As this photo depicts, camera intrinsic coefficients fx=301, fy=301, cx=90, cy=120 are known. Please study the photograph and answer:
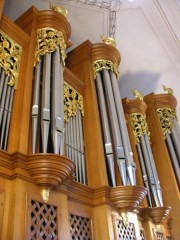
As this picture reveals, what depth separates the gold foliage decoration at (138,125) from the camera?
5594mm

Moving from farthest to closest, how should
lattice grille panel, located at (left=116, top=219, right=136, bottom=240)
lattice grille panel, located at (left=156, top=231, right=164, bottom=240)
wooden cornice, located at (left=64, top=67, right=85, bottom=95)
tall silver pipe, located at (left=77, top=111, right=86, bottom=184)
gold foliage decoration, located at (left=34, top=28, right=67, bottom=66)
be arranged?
1. wooden cornice, located at (left=64, top=67, right=85, bottom=95)
2. lattice grille panel, located at (left=156, top=231, right=164, bottom=240)
3. gold foliage decoration, located at (left=34, top=28, right=67, bottom=66)
4. tall silver pipe, located at (left=77, top=111, right=86, bottom=184)
5. lattice grille panel, located at (left=116, top=219, right=136, bottom=240)

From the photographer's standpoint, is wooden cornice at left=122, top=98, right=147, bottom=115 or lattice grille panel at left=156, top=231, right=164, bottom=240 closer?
lattice grille panel at left=156, top=231, right=164, bottom=240

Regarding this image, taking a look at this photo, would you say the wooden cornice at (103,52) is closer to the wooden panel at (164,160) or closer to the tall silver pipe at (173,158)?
the wooden panel at (164,160)

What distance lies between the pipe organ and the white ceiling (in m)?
1.12

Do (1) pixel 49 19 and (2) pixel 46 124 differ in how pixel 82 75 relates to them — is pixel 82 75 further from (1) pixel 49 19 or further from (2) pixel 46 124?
(2) pixel 46 124

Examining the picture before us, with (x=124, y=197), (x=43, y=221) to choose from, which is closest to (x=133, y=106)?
(x=124, y=197)

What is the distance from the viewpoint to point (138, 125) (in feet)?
18.8

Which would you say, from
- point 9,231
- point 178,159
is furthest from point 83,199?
point 178,159

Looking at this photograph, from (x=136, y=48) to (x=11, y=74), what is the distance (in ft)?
13.5

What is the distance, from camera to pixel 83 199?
344 cm

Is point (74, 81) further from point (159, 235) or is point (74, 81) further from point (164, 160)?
point (159, 235)

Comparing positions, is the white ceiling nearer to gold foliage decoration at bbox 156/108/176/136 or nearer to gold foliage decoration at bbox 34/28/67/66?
gold foliage decoration at bbox 156/108/176/136

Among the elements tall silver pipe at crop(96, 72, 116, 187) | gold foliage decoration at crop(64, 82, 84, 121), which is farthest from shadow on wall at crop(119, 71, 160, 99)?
gold foliage decoration at crop(64, 82, 84, 121)

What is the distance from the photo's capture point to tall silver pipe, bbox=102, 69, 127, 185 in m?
3.85
